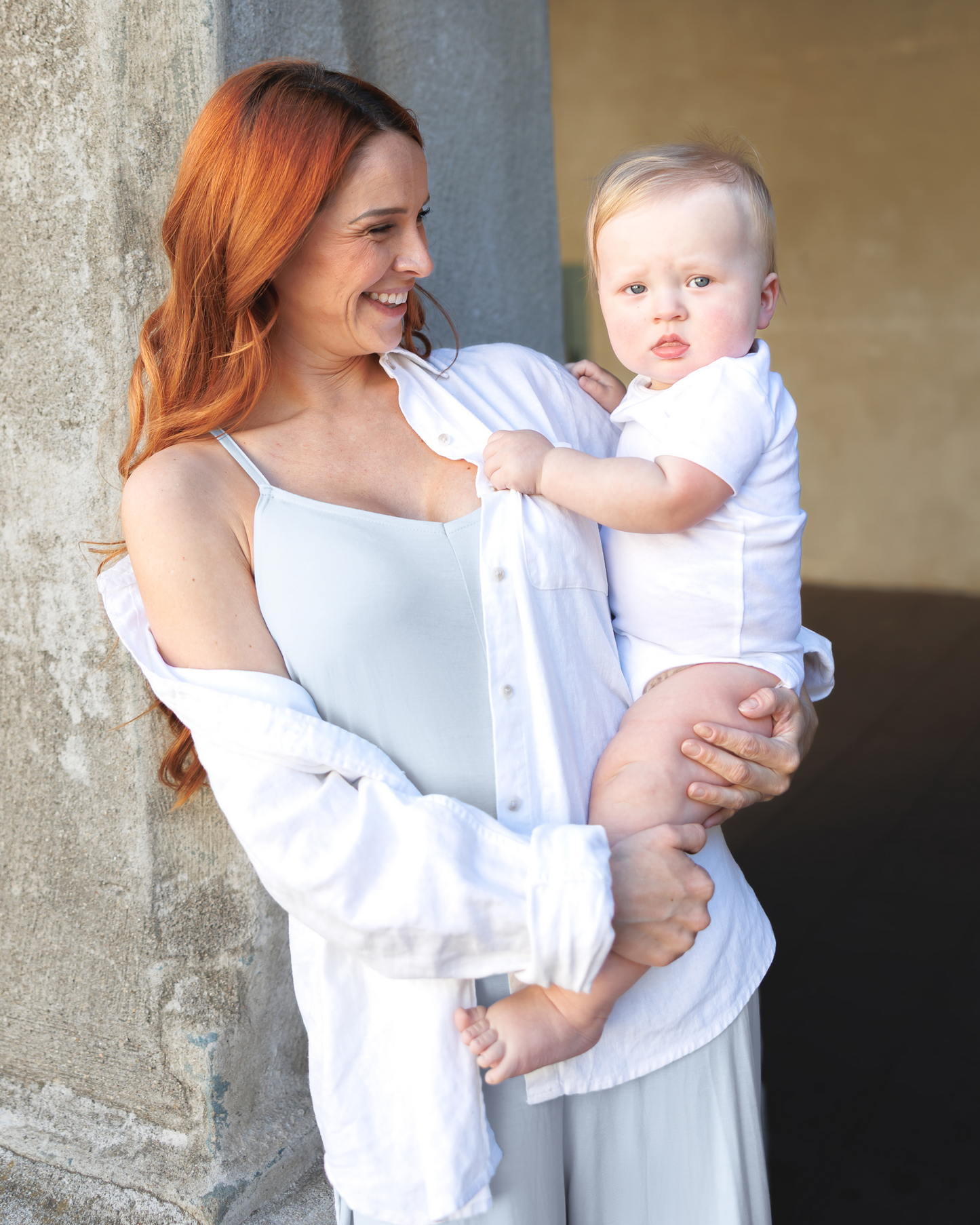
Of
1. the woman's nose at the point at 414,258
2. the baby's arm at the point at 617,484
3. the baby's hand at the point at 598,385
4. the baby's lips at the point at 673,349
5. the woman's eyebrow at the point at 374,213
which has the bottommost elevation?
the baby's arm at the point at 617,484

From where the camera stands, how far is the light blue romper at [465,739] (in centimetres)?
126

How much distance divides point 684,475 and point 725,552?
5.5 inches

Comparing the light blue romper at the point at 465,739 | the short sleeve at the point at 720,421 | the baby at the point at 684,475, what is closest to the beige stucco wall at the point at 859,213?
the baby at the point at 684,475

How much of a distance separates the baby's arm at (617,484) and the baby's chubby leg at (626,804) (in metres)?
0.21

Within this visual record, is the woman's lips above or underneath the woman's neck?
above

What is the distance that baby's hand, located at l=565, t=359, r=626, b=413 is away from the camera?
5.47ft

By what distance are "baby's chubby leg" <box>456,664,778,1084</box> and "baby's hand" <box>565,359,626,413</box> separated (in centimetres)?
46

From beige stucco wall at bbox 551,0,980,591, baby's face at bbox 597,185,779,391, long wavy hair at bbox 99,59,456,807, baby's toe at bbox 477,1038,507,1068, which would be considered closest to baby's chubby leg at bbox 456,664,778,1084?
baby's toe at bbox 477,1038,507,1068

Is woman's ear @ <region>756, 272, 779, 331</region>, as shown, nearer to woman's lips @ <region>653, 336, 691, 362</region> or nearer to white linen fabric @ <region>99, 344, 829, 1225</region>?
woman's lips @ <region>653, 336, 691, 362</region>

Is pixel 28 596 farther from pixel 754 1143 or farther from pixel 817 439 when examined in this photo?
pixel 817 439

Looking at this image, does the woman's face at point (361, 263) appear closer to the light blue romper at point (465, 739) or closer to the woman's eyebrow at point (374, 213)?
the woman's eyebrow at point (374, 213)

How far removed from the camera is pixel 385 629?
127 centimetres

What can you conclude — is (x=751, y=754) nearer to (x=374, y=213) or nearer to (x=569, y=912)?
(x=569, y=912)

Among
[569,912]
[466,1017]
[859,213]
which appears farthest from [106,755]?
[859,213]
